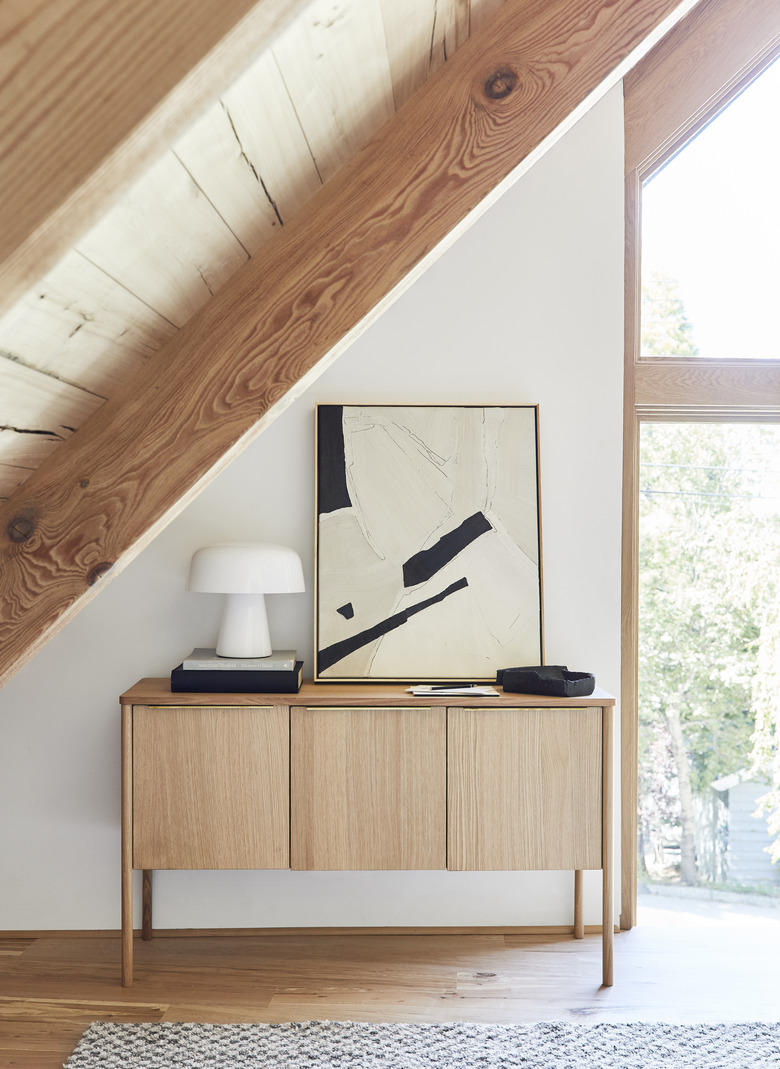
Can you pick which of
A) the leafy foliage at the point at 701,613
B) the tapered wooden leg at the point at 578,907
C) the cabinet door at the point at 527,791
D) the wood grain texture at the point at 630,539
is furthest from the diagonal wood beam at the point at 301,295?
the tapered wooden leg at the point at 578,907

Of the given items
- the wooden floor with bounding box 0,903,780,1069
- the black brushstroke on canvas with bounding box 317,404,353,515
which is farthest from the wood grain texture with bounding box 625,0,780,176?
the wooden floor with bounding box 0,903,780,1069

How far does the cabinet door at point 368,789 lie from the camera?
247 cm

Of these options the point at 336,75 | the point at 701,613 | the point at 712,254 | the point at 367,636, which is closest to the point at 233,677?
the point at 367,636

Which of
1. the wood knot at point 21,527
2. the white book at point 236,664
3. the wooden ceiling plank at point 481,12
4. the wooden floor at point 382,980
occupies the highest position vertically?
the wooden ceiling plank at point 481,12

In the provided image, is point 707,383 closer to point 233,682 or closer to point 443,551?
point 443,551

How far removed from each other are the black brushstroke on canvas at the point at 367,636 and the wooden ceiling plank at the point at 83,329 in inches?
72.6

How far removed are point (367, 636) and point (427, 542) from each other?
39cm

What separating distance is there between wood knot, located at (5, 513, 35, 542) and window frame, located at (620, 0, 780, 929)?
7.57 feet

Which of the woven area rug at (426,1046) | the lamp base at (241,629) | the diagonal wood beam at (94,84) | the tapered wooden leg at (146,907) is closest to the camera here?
the diagonal wood beam at (94,84)

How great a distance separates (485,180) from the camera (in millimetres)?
1119

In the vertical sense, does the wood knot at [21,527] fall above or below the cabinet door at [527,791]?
above

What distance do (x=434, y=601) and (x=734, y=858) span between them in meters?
1.52

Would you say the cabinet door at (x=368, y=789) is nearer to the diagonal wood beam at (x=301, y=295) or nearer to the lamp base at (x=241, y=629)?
the lamp base at (x=241, y=629)

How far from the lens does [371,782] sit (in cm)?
248
